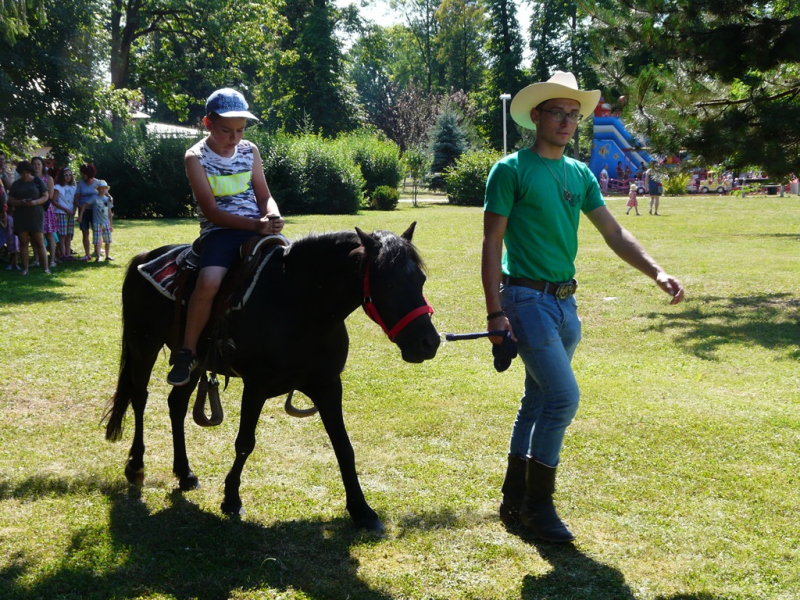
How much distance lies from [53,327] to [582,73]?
181 feet

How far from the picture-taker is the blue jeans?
165 inches

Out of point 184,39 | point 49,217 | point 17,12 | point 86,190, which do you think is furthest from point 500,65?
point 17,12

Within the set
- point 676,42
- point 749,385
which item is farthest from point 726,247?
point 749,385

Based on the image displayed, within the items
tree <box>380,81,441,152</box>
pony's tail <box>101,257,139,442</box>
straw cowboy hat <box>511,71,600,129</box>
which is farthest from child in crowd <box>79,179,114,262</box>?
tree <box>380,81,441,152</box>

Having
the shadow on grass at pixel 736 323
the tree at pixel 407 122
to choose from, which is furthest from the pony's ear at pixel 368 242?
the tree at pixel 407 122

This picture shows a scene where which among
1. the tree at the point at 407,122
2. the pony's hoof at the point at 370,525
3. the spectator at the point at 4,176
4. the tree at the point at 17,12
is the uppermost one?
the tree at the point at 407,122

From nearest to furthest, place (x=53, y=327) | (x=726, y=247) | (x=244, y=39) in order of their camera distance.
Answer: (x=53, y=327), (x=726, y=247), (x=244, y=39)

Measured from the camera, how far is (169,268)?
16.9 ft

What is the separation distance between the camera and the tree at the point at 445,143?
4903cm

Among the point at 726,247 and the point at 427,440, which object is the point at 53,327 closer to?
A: the point at 427,440

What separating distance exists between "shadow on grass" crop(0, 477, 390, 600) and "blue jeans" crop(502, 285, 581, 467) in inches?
47.4

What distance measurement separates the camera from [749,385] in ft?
26.9

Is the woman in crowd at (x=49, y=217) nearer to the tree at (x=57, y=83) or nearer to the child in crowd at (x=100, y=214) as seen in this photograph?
the child in crowd at (x=100, y=214)

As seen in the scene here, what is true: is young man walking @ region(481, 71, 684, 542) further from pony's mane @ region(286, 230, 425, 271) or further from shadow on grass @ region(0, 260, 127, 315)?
shadow on grass @ region(0, 260, 127, 315)
